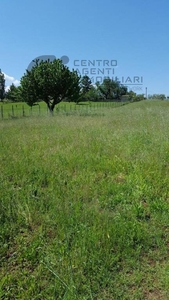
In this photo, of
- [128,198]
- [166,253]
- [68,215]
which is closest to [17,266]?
[68,215]

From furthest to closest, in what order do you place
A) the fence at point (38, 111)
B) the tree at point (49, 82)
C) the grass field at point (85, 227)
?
the fence at point (38, 111) → the tree at point (49, 82) → the grass field at point (85, 227)

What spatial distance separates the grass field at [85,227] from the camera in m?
1.71

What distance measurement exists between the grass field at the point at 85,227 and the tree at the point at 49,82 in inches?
558

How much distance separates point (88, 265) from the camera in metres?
1.85

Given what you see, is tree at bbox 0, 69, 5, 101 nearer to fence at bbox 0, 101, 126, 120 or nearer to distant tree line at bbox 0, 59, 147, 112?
fence at bbox 0, 101, 126, 120

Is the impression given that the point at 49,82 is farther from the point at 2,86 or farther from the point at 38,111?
the point at 2,86

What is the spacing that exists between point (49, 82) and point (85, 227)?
16.6m

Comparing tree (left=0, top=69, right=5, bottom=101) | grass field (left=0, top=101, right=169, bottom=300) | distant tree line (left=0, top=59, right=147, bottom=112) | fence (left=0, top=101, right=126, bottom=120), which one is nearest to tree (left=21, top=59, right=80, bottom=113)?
distant tree line (left=0, top=59, right=147, bottom=112)

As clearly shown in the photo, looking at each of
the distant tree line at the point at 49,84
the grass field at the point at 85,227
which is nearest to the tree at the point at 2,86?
the distant tree line at the point at 49,84

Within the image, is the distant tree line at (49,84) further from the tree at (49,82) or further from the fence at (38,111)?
the fence at (38,111)

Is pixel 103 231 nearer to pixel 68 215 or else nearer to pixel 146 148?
pixel 68 215

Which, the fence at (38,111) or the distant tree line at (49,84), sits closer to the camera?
the distant tree line at (49,84)

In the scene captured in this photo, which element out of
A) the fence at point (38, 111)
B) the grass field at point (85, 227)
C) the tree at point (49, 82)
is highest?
the tree at point (49, 82)

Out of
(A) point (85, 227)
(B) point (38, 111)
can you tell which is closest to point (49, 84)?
(B) point (38, 111)
